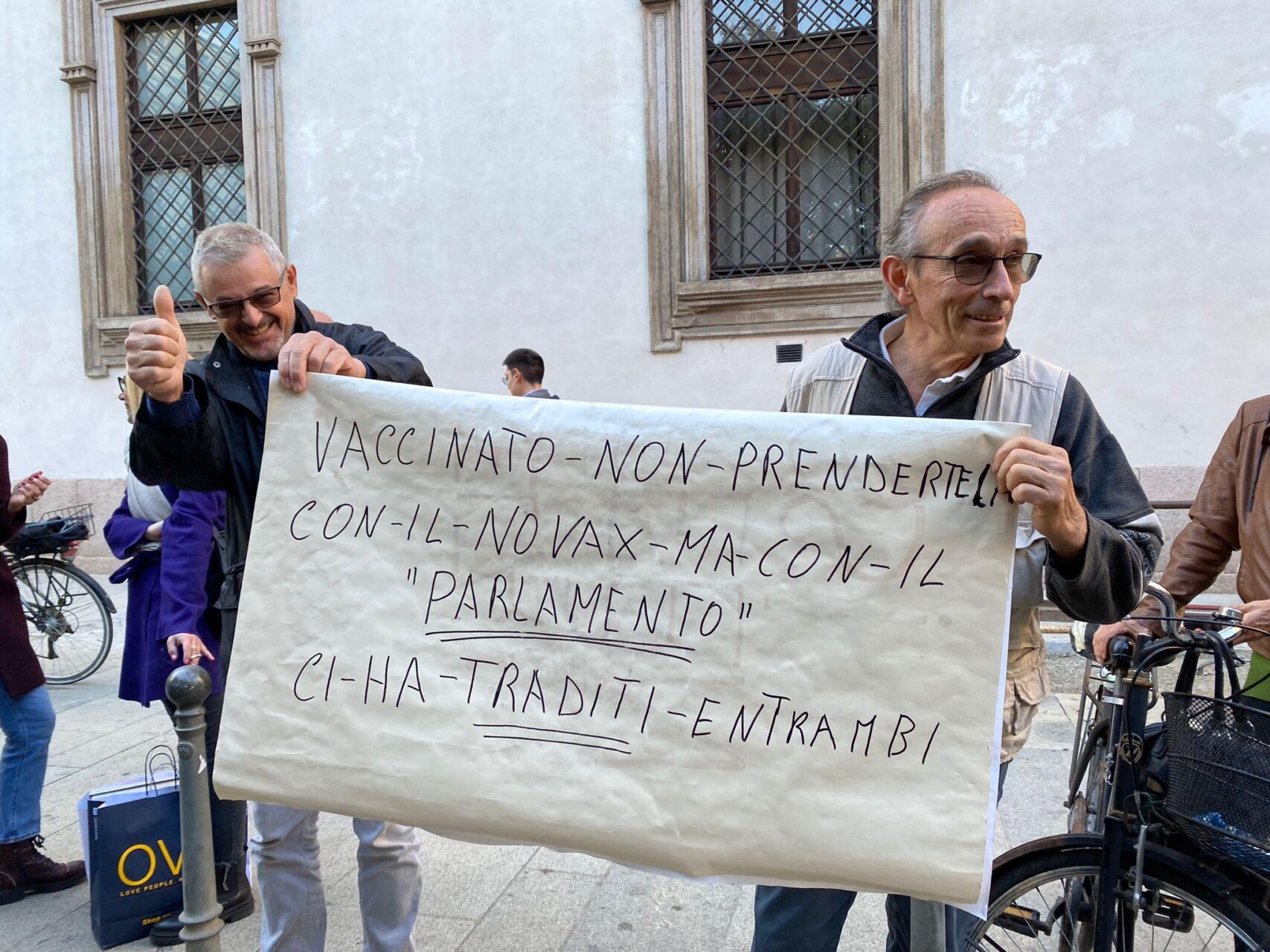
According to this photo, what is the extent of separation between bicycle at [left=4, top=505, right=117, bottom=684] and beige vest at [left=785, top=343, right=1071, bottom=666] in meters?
5.90

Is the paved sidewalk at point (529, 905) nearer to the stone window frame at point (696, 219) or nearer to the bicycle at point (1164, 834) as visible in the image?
the bicycle at point (1164, 834)

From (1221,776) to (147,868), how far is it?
9.42ft

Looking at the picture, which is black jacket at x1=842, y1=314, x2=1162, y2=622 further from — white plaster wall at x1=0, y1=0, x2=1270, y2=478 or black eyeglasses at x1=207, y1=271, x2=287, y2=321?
white plaster wall at x1=0, y1=0, x2=1270, y2=478

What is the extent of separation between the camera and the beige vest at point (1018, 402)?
153 centimetres

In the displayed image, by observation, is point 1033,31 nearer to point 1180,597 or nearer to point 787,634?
point 1180,597

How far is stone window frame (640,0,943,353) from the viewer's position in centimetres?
760

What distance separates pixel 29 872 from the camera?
10.2 ft

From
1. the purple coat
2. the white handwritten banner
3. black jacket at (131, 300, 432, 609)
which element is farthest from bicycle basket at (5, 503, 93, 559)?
the white handwritten banner

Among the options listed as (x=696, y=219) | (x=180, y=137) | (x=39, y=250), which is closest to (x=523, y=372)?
(x=696, y=219)

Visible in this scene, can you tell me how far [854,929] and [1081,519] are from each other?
78.6 inches

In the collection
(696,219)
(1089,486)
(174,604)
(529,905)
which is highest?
(696,219)

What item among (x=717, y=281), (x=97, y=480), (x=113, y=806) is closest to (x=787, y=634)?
(x=113, y=806)

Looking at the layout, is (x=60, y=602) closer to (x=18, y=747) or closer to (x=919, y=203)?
(x=18, y=747)

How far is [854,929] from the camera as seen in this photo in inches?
113
